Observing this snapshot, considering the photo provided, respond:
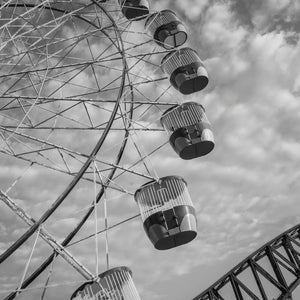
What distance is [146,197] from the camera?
969cm

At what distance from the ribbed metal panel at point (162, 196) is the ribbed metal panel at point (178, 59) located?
223 inches

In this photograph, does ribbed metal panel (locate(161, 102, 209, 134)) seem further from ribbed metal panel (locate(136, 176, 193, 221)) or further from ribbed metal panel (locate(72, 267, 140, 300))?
ribbed metal panel (locate(72, 267, 140, 300))

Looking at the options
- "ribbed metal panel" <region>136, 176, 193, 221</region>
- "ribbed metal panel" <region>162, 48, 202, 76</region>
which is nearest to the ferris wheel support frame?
"ribbed metal panel" <region>136, 176, 193, 221</region>

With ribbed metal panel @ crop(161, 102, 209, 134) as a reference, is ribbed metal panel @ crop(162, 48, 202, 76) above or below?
above

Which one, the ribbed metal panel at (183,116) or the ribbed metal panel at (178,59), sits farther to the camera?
the ribbed metal panel at (178,59)

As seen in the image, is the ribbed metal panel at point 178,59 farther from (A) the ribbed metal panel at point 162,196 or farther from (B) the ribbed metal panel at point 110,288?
(B) the ribbed metal panel at point 110,288

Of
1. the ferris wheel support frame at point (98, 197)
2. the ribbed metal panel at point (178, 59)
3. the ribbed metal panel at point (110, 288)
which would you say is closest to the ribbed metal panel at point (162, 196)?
the ferris wheel support frame at point (98, 197)

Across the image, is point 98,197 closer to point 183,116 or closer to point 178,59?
point 183,116

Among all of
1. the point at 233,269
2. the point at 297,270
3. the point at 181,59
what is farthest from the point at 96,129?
the point at 297,270

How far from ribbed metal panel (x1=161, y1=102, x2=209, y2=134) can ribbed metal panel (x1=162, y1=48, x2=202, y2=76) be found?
6.22ft

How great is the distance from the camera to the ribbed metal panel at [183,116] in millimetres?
12773

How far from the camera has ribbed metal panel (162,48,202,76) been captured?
47.5 feet

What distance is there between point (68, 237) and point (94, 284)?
3593 mm

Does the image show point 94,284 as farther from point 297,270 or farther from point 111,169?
point 297,270
